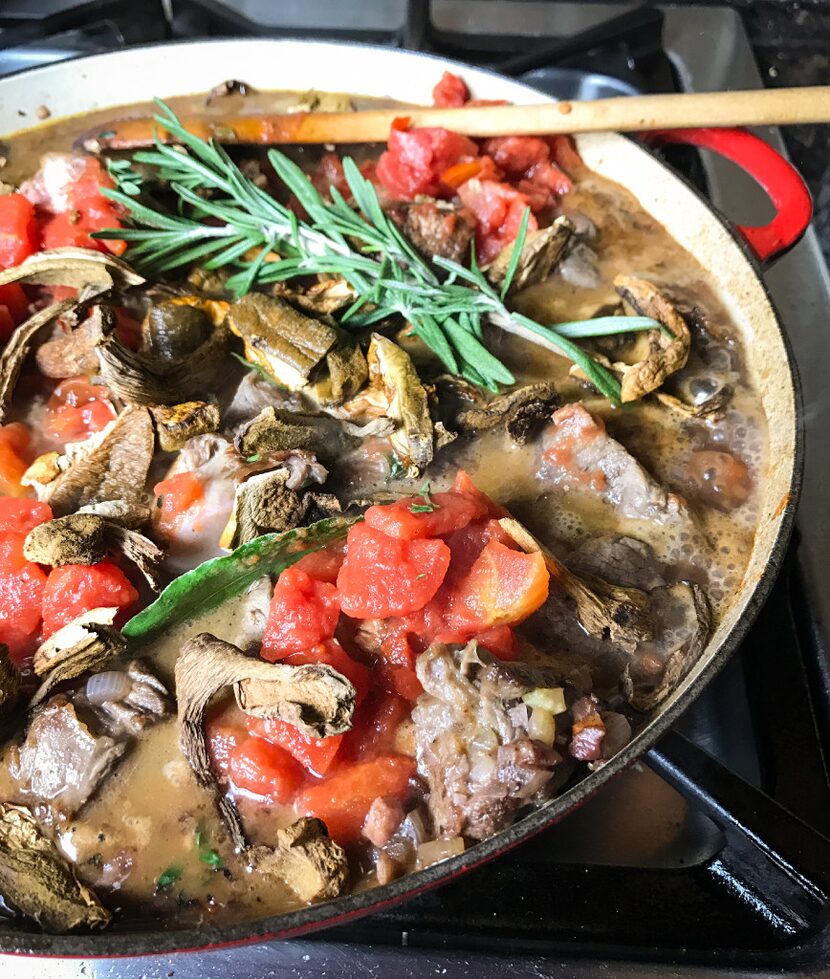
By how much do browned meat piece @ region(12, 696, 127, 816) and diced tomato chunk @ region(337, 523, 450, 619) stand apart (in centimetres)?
46

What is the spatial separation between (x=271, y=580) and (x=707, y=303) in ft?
3.87

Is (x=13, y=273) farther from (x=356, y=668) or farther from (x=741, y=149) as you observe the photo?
(x=741, y=149)

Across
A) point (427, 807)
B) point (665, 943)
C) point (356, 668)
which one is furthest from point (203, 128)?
point (665, 943)

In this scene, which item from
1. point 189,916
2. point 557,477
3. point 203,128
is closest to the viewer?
point 189,916

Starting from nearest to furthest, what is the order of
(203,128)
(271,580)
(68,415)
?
(271,580), (68,415), (203,128)

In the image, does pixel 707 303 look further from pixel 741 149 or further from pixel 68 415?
pixel 68 415

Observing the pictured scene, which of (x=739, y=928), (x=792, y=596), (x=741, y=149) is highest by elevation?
(x=741, y=149)

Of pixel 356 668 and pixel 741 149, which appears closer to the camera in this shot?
pixel 356 668

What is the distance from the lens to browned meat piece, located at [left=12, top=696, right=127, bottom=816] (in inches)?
53.2

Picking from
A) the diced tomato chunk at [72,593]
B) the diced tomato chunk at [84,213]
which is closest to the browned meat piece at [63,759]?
the diced tomato chunk at [72,593]

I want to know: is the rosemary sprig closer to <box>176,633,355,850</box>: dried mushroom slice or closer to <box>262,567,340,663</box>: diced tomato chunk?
<box>262,567,340,663</box>: diced tomato chunk

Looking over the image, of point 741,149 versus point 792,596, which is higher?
point 741,149

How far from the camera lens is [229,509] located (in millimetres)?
1597

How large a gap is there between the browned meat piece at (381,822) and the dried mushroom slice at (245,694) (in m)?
0.14
